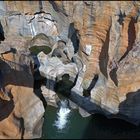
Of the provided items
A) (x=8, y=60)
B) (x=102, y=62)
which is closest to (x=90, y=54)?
(x=102, y=62)

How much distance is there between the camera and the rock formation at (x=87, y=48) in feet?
69.4

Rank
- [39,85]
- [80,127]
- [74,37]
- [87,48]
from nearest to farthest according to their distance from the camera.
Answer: [80,127] < [87,48] < [39,85] < [74,37]

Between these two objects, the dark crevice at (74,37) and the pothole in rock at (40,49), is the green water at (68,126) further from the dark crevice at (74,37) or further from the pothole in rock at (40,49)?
the pothole in rock at (40,49)

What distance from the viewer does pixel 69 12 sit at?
24.4 m

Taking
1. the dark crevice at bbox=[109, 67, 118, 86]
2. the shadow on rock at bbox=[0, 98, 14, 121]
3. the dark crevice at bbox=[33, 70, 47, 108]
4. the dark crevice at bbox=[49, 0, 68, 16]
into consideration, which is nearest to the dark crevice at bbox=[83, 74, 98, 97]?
the dark crevice at bbox=[109, 67, 118, 86]

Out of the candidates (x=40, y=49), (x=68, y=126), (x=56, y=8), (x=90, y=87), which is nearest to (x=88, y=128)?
(x=68, y=126)

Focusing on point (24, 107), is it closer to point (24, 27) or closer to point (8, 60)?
point (8, 60)

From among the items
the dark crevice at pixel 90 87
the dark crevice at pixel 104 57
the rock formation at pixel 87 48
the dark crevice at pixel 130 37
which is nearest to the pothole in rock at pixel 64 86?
the rock formation at pixel 87 48

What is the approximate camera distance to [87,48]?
23156 millimetres

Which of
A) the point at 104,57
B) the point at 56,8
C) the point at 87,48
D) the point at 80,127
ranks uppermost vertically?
the point at 56,8

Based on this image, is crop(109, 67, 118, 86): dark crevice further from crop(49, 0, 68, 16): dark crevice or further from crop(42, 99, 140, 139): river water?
crop(49, 0, 68, 16): dark crevice

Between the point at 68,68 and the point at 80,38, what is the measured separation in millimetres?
1816

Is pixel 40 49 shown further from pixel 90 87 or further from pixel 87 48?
pixel 90 87

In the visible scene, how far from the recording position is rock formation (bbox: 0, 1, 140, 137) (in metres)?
21.1
